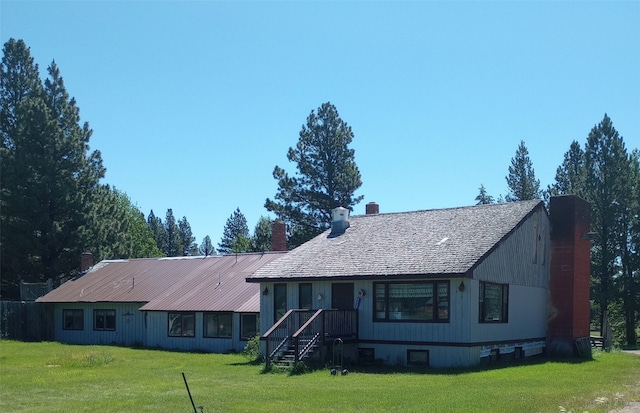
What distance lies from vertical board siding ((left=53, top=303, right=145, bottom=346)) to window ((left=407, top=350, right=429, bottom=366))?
15480 millimetres

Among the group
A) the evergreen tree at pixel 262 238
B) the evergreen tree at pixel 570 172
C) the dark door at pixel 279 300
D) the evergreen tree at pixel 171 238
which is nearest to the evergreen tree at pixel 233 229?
the evergreen tree at pixel 171 238

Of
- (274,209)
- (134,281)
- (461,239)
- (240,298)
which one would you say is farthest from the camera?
(274,209)

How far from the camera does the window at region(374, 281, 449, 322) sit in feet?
81.9

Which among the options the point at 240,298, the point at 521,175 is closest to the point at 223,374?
the point at 240,298

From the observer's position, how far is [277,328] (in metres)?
24.8

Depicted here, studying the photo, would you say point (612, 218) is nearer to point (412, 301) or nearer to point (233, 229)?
point (412, 301)

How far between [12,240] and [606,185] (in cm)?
3757

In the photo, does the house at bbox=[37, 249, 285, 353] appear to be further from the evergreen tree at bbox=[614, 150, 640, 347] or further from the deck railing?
the evergreen tree at bbox=[614, 150, 640, 347]

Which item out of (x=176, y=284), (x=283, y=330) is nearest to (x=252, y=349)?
(x=283, y=330)

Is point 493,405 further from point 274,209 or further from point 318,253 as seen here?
point 274,209

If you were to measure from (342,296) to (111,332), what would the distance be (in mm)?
15911

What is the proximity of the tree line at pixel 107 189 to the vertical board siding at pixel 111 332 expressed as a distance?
37.6ft

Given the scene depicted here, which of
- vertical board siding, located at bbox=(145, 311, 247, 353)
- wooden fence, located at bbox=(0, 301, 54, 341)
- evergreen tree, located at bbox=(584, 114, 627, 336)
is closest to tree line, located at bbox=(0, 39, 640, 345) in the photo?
evergreen tree, located at bbox=(584, 114, 627, 336)

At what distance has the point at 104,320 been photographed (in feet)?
127
